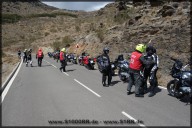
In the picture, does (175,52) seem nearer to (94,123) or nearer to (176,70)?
(176,70)

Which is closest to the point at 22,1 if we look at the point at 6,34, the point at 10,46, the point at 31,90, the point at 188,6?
the point at 6,34

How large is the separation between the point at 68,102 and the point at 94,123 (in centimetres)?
284

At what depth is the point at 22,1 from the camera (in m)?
143

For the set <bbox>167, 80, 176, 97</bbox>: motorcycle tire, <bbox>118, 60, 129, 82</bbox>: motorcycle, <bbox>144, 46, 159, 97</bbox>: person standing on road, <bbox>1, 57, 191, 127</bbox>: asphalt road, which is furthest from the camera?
<bbox>118, 60, 129, 82</bbox>: motorcycle

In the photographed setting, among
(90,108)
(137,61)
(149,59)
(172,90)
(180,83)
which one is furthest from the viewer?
(137,61)

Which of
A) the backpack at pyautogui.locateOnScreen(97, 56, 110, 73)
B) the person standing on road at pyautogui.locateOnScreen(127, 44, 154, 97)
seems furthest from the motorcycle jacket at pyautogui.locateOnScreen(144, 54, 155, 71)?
the backpack at pyautogui.locateOnScreen(97, 56, 110, 73)

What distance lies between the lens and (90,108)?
9609mm

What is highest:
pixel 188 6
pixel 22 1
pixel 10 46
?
pixel 22 1

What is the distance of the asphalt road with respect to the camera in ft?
26.6

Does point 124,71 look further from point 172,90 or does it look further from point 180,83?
point 180,83

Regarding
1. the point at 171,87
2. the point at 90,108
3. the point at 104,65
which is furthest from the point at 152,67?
the point at 90,108

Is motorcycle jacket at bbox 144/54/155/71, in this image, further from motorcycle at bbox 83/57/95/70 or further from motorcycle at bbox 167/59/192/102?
motorcycle at bbox 83/57/95/70

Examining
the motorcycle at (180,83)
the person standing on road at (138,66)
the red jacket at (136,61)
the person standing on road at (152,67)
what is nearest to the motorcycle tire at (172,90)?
the motorcycle at (180,83)

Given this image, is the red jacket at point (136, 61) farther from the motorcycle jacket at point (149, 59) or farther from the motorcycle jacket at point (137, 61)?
the motorcycle jacket at point (149, 59)
